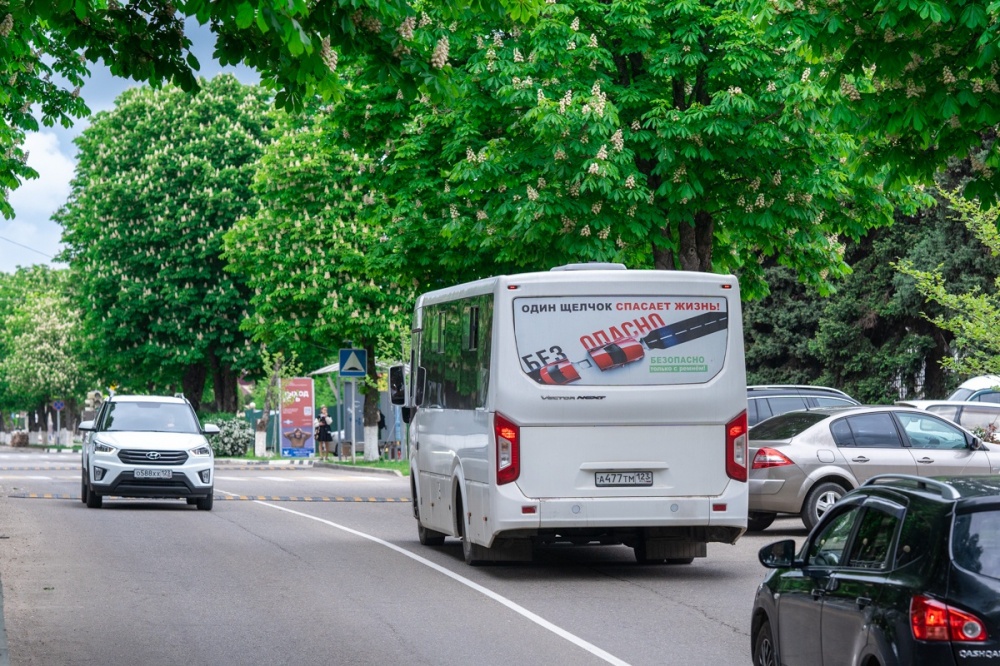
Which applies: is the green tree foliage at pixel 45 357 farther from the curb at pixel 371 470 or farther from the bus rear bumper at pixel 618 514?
the bus rear bumper at pixel 618 514

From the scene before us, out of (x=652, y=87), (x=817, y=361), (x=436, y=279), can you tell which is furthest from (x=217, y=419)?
(x=652, y=87)

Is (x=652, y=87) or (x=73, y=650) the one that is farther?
(x=652, y=87)

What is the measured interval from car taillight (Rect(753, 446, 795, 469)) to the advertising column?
36.9 meters

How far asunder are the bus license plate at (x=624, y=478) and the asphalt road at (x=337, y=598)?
0.96 metres

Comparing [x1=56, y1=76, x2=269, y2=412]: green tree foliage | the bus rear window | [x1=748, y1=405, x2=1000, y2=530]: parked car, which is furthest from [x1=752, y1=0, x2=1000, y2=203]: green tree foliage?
[x1=56, y1=76, x2=269, y2=412]: green tree foliage

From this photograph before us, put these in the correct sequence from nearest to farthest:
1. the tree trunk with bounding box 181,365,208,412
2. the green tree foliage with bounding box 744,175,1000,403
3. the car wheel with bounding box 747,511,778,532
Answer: the car wheel with bounding box 747,511,778,532 → the green tree foliage with bounding box 744,175,1000,403 → the tree trunk with bounding box 181,365,208,412

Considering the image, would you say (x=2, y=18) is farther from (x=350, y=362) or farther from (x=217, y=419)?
(x=217, y=419)

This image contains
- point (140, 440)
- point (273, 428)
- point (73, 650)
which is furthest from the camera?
point (273, 428)

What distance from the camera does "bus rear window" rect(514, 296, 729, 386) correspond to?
15242 mm

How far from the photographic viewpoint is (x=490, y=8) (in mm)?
11547

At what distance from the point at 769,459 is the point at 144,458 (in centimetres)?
1046

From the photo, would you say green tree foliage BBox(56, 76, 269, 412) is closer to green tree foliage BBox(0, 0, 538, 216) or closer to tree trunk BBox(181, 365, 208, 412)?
tree trunk BBox(181, 365, 208, 412)

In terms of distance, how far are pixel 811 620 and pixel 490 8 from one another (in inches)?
222

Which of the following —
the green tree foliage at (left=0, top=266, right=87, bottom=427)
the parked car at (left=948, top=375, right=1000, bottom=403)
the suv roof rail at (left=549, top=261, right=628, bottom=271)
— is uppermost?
the green tree foliage at (left=0, top=266, right=87, bottom=427)
